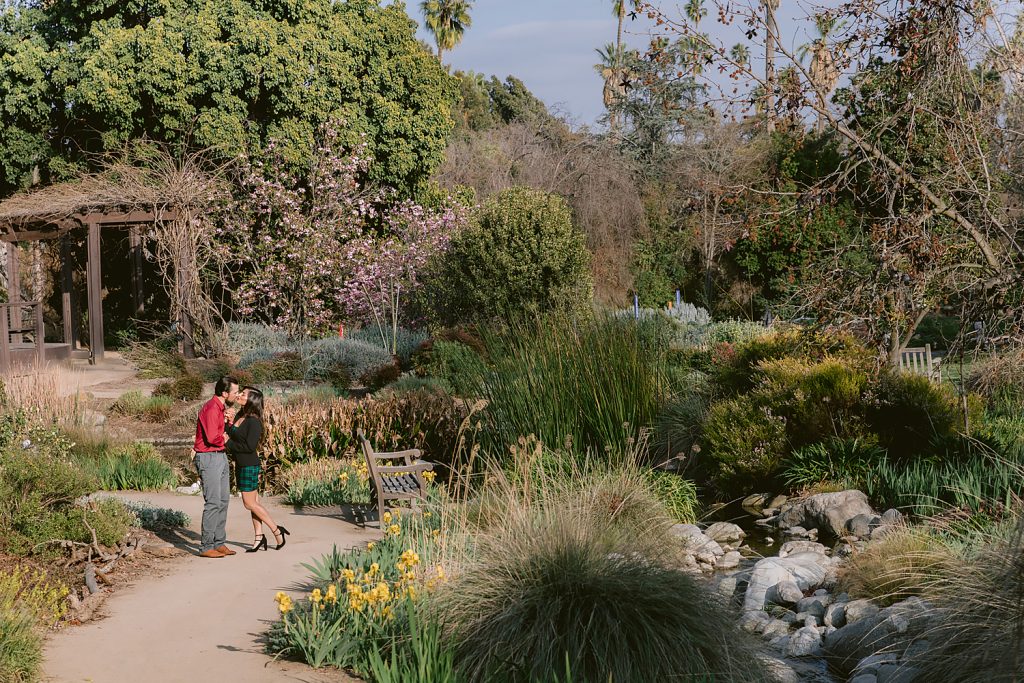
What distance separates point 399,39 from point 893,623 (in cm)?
1870

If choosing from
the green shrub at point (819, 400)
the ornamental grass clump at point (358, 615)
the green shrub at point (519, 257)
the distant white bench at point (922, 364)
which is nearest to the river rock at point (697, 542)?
the green shrub at point (819, 400)

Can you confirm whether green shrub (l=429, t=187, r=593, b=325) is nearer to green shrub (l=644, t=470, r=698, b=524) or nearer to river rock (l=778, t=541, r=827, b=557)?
green shrub (l=644, t=470, r=698, b=524)

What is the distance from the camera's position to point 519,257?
49.3 feet

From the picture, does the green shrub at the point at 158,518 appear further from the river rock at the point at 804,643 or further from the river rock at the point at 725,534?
the river rock at the point at 804,643

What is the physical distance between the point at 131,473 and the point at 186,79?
11.8 meters

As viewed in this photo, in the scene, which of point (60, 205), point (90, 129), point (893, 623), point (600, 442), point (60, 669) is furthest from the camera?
point (90, 129)

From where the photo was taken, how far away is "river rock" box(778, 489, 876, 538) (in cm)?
748

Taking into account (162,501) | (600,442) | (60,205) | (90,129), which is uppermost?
(90,129)

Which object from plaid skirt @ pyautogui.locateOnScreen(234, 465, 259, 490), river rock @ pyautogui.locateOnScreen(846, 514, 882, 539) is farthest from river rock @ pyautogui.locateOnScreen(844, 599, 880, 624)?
plaid skirt @ pyautogui.locateOnScreen(234, 465, 259, 490)

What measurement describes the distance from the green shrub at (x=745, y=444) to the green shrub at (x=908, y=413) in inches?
34.2

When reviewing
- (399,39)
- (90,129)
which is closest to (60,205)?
(90,129)

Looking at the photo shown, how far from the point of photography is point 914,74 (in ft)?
20.5

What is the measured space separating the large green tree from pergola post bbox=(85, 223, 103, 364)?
2.21 meters

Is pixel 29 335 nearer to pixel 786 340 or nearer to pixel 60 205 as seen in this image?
pixel 60 205
